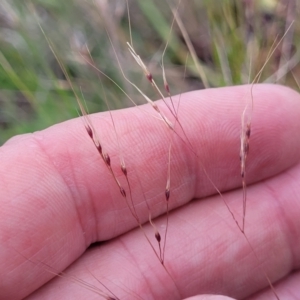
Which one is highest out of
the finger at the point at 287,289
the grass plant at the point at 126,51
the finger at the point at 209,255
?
the grass plant at the point at 126,51

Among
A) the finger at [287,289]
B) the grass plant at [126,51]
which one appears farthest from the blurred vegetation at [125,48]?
the finger at [287,289]

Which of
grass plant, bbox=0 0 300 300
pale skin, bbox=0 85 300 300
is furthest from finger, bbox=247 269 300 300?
grass plant, bbox=0 0 300 300

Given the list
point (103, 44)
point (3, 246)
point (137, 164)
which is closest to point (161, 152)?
point (137, 164)

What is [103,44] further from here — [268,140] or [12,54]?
[268,140]

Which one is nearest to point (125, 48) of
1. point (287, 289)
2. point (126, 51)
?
point (126, 51)

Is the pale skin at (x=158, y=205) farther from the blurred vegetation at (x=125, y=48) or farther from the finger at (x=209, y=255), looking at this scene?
the blurred vegetation at (x=125, y=48)

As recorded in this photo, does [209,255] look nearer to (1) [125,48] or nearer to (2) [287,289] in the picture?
(2) [287,289]
